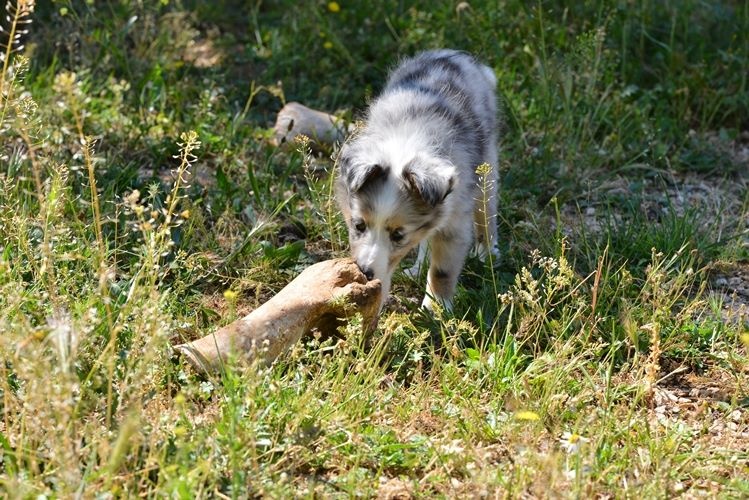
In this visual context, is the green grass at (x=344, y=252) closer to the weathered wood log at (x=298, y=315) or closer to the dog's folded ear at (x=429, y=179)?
the weathered wood log at (x=298, y=315)

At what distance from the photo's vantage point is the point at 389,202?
4316 mm

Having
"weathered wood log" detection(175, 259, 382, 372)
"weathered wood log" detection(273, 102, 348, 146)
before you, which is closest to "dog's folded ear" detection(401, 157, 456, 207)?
"weathered wood log" detection(175, 259, 382, 372)

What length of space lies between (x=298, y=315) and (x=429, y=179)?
0.89m

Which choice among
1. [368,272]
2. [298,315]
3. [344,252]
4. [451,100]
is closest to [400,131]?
[451,100]

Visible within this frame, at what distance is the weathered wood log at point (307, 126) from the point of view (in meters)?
5.82

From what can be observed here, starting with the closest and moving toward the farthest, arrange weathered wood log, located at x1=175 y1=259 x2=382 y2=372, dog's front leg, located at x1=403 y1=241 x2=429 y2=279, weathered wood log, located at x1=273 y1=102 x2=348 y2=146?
weathered wood log, located at x1=175 y1=259 x2=382 y2=372 → dog's front leg, located at x1=403 y1=241 x2=429 y2=279 → weathered wood log, located at x1=273 y1=102 x2=348 y2=146

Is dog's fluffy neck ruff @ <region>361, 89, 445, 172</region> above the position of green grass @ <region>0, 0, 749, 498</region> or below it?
above

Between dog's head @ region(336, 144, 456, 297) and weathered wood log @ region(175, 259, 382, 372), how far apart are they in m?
0.25

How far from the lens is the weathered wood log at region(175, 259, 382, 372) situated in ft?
11.9

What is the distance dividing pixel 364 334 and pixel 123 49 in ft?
10.6

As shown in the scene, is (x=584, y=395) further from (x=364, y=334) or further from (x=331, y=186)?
(x=331, y=186)

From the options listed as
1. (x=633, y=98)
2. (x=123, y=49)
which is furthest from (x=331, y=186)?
(x=633, y=98)

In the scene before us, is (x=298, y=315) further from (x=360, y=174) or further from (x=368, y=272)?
(x=360, y=174)

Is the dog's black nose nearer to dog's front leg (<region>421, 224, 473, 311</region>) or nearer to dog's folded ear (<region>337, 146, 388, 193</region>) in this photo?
dog's folded ear (<region>337, 146, 388, 193</region>)
